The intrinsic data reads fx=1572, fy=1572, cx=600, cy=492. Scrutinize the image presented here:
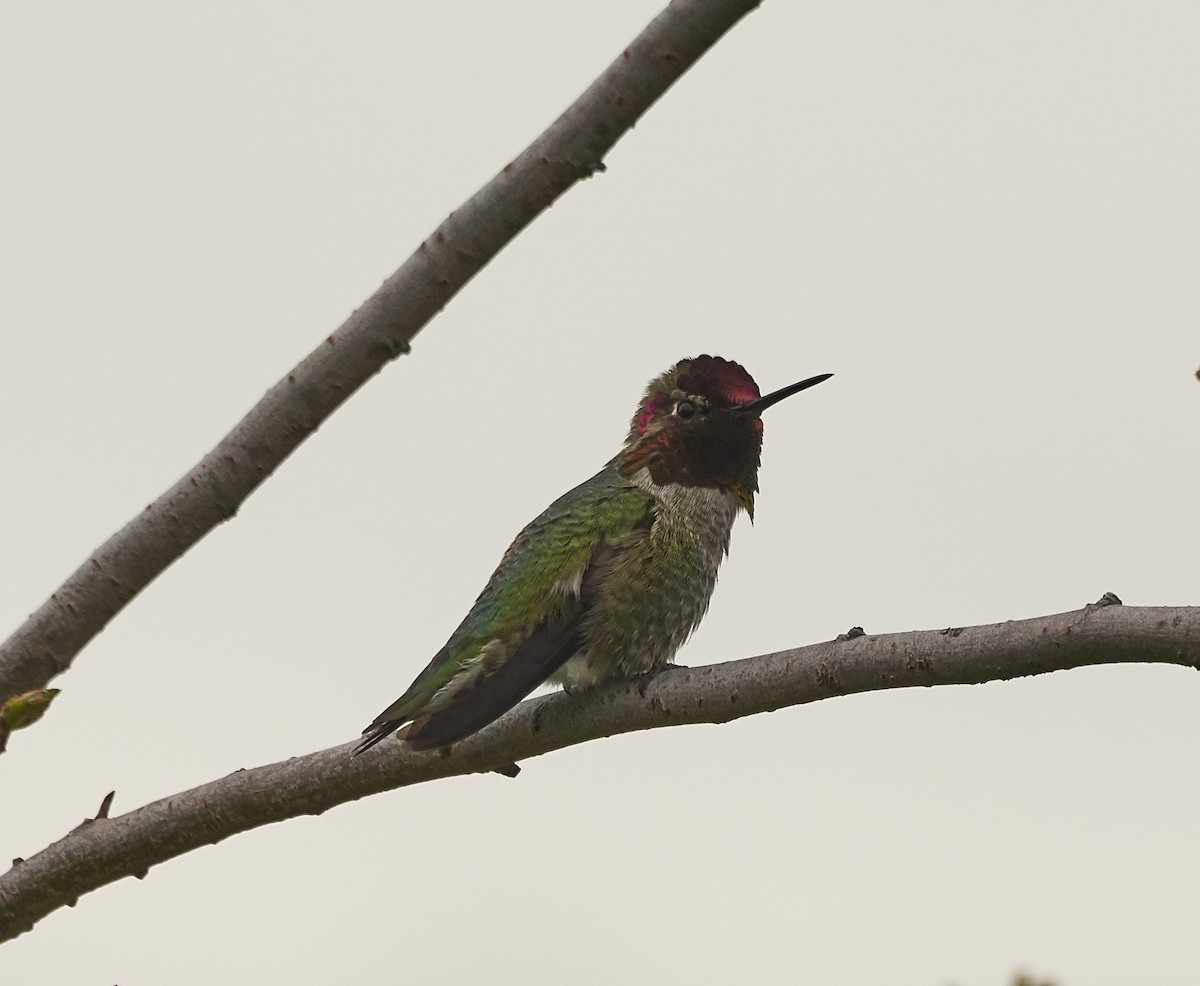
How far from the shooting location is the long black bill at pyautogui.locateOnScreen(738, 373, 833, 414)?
781 cm

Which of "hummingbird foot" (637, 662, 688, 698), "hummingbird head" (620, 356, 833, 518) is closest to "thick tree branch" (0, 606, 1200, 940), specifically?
"hummingbird foot" (637, 662, 688, 698)

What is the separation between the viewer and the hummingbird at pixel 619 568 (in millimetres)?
6832

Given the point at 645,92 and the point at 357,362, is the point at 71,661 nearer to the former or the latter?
the point at 357,362

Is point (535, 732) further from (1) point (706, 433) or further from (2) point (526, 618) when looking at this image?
(1) point (706, 433)

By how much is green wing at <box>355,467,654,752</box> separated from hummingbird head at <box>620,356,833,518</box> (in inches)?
10.0

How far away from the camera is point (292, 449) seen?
5105 mm

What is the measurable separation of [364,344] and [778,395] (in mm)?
3675

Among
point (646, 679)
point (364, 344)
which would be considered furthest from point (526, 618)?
point (364, 344)

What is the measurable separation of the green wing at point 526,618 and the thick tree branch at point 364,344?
1294mm

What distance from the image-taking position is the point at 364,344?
16.2 feet

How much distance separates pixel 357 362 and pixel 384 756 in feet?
6.24

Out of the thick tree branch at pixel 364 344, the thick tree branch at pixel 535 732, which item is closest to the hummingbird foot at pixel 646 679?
the thick tree branch at pixel 535 732

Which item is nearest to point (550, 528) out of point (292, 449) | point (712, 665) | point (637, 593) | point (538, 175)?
point (637, 593)

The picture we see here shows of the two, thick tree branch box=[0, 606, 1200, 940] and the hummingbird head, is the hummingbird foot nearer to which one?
thick tree branch box=[0, 606, 1200, 940]
